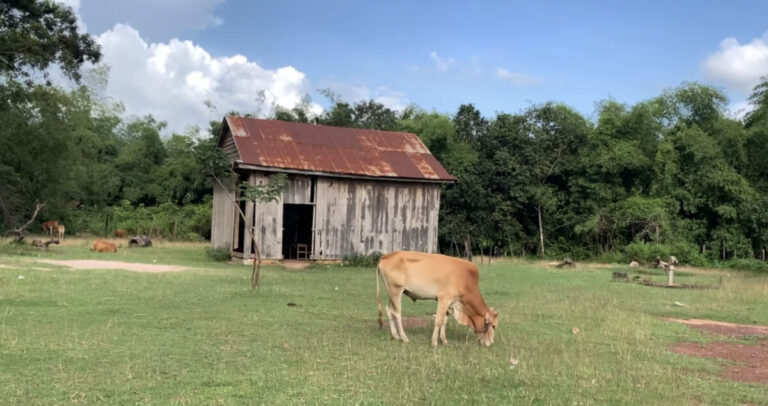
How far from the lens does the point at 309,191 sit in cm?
2312

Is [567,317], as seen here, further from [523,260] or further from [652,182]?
[652,182]

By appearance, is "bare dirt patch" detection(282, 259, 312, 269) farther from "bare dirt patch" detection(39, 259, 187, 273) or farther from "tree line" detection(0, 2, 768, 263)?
"tree line" detection(0, 2, 768, 263)

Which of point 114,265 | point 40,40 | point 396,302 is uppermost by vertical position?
point 40,40

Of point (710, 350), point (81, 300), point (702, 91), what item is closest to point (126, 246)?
point (81, 300)

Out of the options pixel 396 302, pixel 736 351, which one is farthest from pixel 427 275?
pixel 736 351

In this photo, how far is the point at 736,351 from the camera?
9.34 metres

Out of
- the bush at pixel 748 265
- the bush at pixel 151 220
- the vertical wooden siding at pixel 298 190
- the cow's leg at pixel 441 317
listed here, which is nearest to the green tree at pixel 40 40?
the vertical wooden siding at pixel 298 190

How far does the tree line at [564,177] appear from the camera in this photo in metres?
29.3

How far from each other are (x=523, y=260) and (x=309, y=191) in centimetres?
1257

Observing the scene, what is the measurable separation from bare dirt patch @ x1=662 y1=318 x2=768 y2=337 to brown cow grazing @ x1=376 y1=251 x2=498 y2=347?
5069 millimetres

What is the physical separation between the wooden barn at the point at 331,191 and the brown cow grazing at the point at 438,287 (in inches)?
525

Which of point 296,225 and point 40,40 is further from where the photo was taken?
point 296,225

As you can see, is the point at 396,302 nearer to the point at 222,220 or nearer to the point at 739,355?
the point at 739,355

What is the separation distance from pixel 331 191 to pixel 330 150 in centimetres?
207
